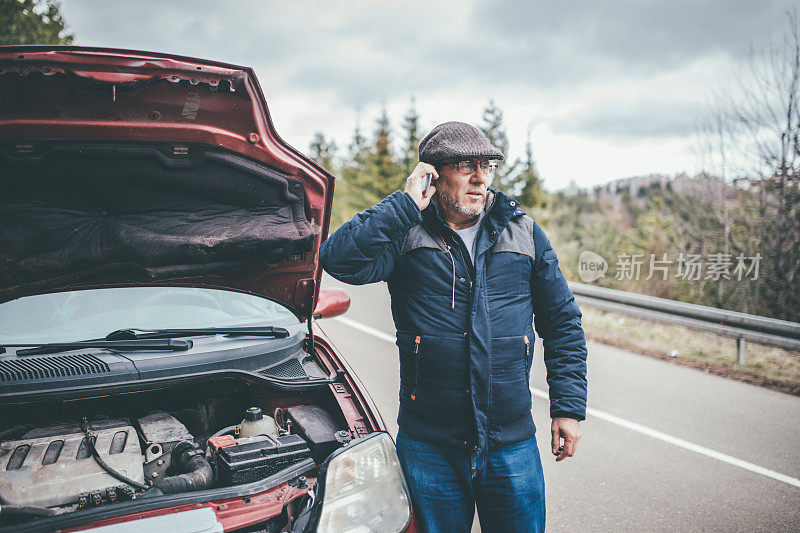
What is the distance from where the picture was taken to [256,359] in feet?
8.28

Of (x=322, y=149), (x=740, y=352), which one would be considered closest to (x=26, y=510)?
(x=740, y=352)

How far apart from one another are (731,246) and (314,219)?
10.5 m

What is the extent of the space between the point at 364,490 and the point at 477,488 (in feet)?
1.69

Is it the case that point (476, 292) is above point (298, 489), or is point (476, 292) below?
above

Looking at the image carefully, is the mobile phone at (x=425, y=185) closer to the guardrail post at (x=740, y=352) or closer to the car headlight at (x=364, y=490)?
the car headlight at (x=364, y=490)

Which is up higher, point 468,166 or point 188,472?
point 468,166

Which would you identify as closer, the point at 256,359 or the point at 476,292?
the point at 476,292

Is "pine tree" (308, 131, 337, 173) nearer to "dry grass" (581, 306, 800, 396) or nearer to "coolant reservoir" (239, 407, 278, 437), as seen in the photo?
"dry grass" (581, 306, 800, 396)

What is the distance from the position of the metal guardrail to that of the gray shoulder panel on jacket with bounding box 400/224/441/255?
20.3 feet

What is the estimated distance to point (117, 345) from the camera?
232 cm

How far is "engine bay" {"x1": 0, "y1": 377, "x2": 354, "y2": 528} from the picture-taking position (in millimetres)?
1757

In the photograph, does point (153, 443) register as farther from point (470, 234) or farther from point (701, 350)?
point (701, 350)

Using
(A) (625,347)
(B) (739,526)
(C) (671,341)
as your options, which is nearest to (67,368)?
(B) (739,526)

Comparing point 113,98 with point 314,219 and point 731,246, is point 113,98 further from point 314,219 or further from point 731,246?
point 731,246
